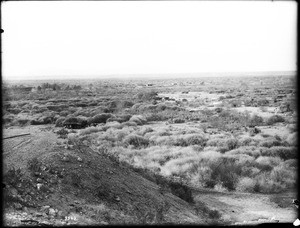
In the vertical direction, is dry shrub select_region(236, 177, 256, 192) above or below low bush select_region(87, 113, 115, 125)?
below

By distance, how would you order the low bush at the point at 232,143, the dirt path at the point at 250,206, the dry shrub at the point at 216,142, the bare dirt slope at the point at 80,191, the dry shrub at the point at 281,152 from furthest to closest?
1. the dry shrub at the point at 216,142
2. the low bush at the point at 232,143
3. the dry shrub at the point at 281,152
4. the dirt path at the point at 250,206
5. the bare dirt slope at the point at 80,191

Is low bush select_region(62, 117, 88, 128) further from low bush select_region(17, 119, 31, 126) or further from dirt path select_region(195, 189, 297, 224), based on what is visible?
dirt path select_region(195, 189, 297, 224)

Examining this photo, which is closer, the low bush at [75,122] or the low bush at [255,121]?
the low bush at [75,122]

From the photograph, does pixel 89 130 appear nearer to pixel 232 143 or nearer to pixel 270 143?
pixel 232 143

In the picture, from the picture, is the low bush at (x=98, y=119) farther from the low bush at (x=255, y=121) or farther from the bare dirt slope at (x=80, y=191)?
the bare dirt slope at (x=80, y=191)

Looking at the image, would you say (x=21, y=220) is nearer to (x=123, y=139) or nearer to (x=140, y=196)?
(x=140, y=196)

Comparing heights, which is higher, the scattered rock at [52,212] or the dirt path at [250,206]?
the scattered rock at [52,212]

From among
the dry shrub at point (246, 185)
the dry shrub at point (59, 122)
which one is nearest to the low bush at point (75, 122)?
the dry shrub at point (59, 122)

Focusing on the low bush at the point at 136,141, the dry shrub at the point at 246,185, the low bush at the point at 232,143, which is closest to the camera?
the dry shrub at the point at 246,185

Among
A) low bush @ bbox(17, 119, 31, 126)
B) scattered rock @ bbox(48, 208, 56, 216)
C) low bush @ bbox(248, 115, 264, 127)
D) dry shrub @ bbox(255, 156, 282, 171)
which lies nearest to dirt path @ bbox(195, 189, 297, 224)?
dry shrub @ bbox(255, 156, 282, 171)

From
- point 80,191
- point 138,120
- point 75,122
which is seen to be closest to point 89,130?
point 75,122

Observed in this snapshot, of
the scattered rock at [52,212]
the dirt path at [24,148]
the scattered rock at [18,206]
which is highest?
the dirt path at [24,148]

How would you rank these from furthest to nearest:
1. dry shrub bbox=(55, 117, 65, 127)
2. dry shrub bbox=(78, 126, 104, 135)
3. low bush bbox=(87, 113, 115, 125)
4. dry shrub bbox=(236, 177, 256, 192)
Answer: low bush bbox=(87, 113, 115, 125)
dry shrub bbox=(55, 117, 65, 127)
dry shrub bbox=(78, 126, 104, 135)
dry shrub bbox=(236, 177, 256, 192)

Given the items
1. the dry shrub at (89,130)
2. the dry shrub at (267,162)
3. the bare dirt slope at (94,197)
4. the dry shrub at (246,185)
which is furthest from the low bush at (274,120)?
the bare dirt slope at (94,197)
